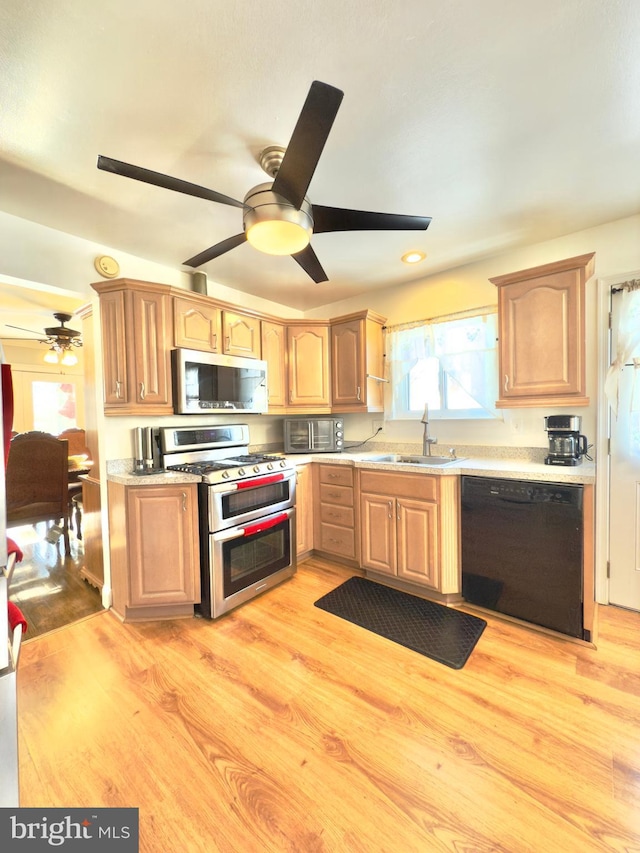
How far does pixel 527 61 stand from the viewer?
1.20 meters

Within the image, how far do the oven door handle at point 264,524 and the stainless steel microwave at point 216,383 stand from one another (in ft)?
3.03

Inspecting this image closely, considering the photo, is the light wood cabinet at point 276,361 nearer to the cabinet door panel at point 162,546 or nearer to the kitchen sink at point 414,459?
the kitchen sink at point 414,459

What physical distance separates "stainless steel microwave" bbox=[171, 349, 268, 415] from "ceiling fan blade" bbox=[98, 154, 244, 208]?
4.06 ft

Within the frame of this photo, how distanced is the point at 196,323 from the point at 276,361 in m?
0.86

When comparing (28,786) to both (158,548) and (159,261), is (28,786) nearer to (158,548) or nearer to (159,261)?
(158,548)

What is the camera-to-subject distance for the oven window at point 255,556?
7.46 ft

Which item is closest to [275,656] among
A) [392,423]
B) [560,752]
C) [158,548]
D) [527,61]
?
[158,548]

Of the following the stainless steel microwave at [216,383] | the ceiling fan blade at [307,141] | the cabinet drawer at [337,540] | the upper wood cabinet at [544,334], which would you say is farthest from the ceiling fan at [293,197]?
the cabinet drawer at [337,540]

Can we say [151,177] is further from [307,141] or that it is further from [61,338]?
[61,338]

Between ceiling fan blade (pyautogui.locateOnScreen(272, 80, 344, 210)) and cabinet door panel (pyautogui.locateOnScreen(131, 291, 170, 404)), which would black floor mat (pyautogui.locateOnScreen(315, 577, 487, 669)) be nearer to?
cabinet door panel (pyautogui.locateOnScreen(131, 291, 170, 404))

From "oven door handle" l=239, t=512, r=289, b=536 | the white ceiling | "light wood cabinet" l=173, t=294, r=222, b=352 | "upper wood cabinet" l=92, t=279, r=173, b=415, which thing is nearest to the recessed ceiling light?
the white ceiling

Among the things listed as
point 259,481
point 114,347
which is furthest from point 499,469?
point 114,347

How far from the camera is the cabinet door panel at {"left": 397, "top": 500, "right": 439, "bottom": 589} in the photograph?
2.31 meters

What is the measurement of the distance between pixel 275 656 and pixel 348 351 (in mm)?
2422
